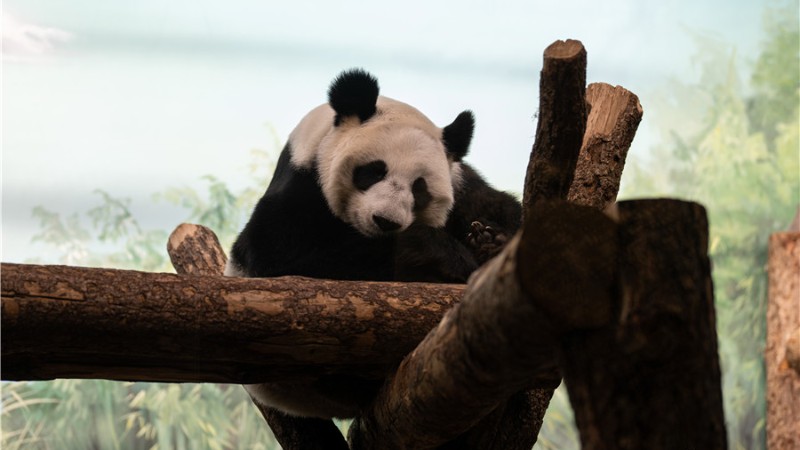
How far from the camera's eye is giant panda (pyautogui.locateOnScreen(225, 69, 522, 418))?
2.67 meters

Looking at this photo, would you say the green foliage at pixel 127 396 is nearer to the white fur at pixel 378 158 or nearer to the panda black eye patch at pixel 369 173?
the white fur at pixel 378 158

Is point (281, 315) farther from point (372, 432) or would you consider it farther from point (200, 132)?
point (200, 132)

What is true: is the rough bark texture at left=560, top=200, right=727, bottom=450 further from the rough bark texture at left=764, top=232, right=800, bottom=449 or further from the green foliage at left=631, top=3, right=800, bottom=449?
the green foliage at left=631, top=3, right=800, bottom=449

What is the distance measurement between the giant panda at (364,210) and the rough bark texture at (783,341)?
3.69 meters

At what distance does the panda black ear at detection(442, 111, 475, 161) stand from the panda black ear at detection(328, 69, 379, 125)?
0.32 meters

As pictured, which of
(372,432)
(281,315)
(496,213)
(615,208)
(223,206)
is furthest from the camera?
(223,206)

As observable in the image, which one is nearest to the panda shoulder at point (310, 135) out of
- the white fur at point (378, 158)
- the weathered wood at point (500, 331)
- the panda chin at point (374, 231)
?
the white fur at point (378, 158)

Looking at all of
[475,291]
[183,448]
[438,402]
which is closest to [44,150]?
[183,448]

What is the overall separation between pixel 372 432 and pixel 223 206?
2992 mm

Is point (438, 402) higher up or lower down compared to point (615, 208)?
lower down

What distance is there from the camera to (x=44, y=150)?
4684 millimetres

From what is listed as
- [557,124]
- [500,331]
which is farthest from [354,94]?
[500,331]

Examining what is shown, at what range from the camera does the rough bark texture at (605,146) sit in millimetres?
2779

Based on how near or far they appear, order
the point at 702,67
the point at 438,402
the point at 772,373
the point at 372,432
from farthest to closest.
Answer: the point at 702,67
the point at 772,373
the point at 372,432
the point at 438,402
